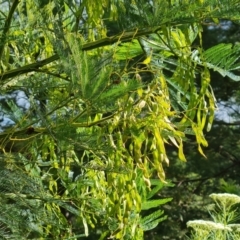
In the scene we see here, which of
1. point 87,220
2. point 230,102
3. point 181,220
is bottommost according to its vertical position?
point 181,220

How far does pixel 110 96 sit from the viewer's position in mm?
1032

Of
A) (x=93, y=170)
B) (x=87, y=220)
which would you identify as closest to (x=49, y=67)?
(x=93, y=170)

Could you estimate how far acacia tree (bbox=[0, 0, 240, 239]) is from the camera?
1.04 meters

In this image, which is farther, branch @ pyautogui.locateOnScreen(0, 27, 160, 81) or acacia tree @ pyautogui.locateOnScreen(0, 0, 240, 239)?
branch @ pyautogui.locateOnScreen(0, 27, 160, 81)

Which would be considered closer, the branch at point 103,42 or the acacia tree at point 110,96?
the acacia tree at point 110,96

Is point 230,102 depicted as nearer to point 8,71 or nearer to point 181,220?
point 181,220

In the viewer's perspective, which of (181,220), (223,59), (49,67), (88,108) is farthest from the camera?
(181,220)

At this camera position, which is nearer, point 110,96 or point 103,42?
point 110,96

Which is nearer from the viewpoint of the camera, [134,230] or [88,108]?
[88,108]

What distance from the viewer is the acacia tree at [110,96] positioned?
40.8 inches

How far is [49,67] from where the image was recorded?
135 cm

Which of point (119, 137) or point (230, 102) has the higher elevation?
point (119, 137)

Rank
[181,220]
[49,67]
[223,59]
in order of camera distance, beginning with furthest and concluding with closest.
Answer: [181,220] < [49,67] < [223,59]

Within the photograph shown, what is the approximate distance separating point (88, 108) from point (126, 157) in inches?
4.0
